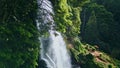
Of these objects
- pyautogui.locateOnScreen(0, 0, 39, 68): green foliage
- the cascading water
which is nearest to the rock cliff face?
pyautogui.locateOnScreen(0, 0, 39, 68): green foliage

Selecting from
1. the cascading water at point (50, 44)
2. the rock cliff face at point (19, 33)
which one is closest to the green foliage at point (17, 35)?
the rock cliff face at point (19, 33)

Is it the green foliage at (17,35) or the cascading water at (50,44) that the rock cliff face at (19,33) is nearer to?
the green foliage at (17,35)

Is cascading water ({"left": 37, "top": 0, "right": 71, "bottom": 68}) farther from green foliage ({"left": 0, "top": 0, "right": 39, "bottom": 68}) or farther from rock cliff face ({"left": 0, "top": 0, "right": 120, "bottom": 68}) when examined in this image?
green foliage ({"left": 0, "top": 0, "right": 39, "bottom": 68})

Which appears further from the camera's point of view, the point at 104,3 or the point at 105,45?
the point at 104,3

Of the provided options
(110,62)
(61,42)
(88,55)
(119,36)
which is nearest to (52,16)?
(61,42)

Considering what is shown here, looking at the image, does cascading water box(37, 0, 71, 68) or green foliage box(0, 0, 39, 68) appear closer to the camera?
green foliage box(0, 0, 39, 68)

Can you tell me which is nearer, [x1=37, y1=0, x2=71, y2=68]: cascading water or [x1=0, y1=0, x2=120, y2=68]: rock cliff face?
[x1=0, y1=0, x2=120, y2=68]: rock cliff face

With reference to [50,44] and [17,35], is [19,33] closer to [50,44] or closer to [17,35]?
[17,35]

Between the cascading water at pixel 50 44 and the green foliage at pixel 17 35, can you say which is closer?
the green foliage at pixel 17 35

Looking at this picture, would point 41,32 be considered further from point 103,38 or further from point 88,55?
point 103,38
